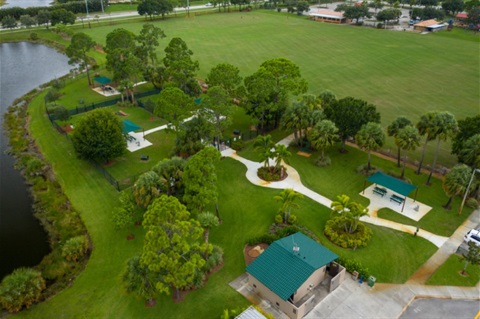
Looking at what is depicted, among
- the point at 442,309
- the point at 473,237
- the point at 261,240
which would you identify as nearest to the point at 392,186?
the point at 473,237

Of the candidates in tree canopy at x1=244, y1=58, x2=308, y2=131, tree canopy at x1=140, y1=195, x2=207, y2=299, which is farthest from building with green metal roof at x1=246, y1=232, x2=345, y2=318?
tree canopy at x1=244, y1=58, x2=308, y2=131

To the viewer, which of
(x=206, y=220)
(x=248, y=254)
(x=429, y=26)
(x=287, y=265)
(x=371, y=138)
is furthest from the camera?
(x=429, y=26)

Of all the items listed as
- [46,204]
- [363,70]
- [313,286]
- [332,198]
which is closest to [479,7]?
[363,70]

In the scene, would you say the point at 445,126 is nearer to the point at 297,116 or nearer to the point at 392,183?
the point at 392,183

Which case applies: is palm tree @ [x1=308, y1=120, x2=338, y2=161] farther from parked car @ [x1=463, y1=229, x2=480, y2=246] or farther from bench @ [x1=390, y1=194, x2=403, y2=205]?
parked car @ [x1=463, y1=229, x2=480, y2=246]

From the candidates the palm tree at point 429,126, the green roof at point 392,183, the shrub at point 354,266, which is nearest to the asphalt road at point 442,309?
the shrub at point 354,266

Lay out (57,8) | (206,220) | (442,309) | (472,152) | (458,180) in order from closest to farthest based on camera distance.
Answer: (442,309)
(206,220)
(458,180)
(472,152)
(57,8)
